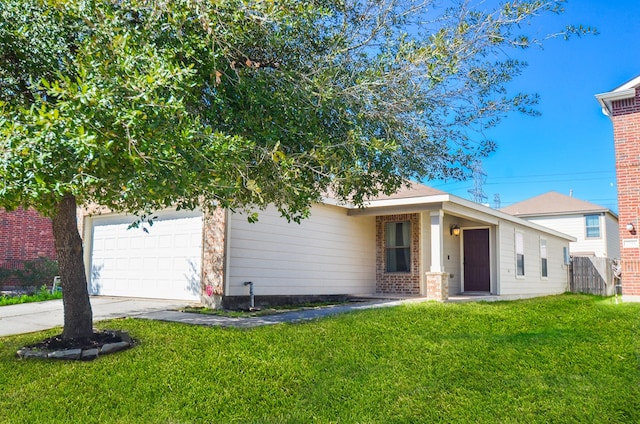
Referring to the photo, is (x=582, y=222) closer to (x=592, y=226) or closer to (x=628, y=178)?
(x=592, y=226)

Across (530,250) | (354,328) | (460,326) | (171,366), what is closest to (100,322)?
(171,366)

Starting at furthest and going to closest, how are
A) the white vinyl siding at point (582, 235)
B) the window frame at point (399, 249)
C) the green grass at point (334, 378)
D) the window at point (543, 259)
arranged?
the white vinyl siding at point (582, 235)
the window at point (543, 259)
the window frame at point (399, 249)
the green grass at point (334, 378)

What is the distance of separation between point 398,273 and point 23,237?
1184 cm

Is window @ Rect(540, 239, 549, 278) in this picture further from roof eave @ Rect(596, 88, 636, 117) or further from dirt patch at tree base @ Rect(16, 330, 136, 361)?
dirt patch at tree base @ Rect(16, 330, 136, 361)

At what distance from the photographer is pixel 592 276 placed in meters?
21.4

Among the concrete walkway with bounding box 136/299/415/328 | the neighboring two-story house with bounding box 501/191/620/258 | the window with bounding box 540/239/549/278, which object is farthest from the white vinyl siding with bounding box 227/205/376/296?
the neighboring two-story house with bounding box 501/191/620/258

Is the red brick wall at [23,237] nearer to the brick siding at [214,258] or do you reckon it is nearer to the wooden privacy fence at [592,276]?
the brick siding at [214,258]

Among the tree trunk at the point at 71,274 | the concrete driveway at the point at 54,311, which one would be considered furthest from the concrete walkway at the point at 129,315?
the tree trunk at the point at 71,274

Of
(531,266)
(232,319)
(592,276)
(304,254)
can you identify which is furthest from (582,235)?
(232,319)

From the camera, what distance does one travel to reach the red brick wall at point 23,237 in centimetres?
1606

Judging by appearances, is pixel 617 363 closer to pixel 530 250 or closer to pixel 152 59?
pixel 152 59

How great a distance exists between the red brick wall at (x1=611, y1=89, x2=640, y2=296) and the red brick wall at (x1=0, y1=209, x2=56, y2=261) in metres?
16.5

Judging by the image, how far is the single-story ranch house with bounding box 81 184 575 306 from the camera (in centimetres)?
1044

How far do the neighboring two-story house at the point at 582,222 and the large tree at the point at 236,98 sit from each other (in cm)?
2082
